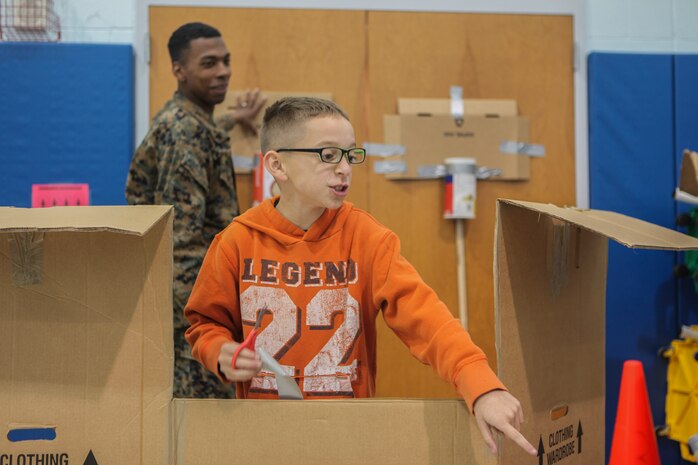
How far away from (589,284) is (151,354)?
80 centimetres

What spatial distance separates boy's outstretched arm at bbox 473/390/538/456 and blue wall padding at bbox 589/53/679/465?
2.36 m

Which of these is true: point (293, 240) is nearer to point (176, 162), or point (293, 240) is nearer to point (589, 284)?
point (589, 284)

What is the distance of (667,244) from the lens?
102 cm

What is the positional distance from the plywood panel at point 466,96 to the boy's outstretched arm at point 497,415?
6.84 feet

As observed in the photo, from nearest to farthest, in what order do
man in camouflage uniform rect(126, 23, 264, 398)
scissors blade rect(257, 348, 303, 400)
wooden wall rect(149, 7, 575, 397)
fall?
scissors blade rect(257, 348, 303, 400) → man in camouflage uniform rect(126, 23, 264, 398) → wooden wall rect(149, 7, 575, 397)

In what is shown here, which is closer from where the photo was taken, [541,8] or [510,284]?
[510,284]

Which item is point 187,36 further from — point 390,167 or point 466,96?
point 466,96

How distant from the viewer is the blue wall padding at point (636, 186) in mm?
3250

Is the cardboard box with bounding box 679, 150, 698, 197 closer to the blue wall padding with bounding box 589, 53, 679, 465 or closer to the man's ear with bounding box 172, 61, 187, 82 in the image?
the blue wall padding with bounding box 589, 53, 679, 465

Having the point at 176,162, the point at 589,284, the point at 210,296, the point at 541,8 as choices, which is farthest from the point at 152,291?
the point at 541,8

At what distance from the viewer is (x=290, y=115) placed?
1628 mm

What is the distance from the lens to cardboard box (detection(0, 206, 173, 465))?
3.52 ft

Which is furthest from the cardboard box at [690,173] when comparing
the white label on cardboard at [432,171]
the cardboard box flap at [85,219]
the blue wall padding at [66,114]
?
the blue wall padding at [66,114]

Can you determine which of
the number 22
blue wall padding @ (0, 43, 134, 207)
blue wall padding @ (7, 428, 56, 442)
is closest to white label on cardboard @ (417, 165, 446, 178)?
blue wall padding @ (0, 43, 134, 207)
